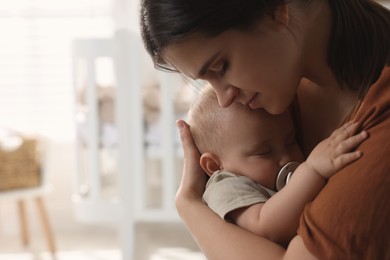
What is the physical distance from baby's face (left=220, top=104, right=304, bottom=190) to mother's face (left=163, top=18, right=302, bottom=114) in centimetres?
16

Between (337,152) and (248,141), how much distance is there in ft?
1.15

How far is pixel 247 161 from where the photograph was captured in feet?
4.48

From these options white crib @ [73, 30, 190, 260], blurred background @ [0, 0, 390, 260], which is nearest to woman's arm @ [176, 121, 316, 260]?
blurred background @ [0, 0, 390, 260]

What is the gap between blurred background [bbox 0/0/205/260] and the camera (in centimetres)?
276

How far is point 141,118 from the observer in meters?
2.75

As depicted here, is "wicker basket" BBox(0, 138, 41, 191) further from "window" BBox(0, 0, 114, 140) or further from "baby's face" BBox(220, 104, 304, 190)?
"baby's face" BBox(220, 104, 304, 190)

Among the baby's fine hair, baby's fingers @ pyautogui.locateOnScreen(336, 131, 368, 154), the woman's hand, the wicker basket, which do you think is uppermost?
baby's fingers @ pyautogui.locateOnScreen(336, 131, 368, 154)

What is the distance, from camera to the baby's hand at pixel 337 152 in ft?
Answer: 3.31

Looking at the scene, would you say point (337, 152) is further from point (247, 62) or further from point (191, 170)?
point (191, 170)

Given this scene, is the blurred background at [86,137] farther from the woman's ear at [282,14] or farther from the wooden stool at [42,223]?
the woman's ear at [282,14]

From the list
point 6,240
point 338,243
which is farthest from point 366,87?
point 6,240

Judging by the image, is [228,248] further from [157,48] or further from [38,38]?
[38,38]

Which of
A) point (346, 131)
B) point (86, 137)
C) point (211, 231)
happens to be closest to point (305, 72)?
point (346, 131)

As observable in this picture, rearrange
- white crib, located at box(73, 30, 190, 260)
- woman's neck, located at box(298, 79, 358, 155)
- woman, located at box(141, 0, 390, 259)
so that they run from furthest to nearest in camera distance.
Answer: white crib, located at box(73, 30, 190, 260), woman's neck, located at box(298, 79, 358, 155), woman, located at box(141, 0, 390, 259)
